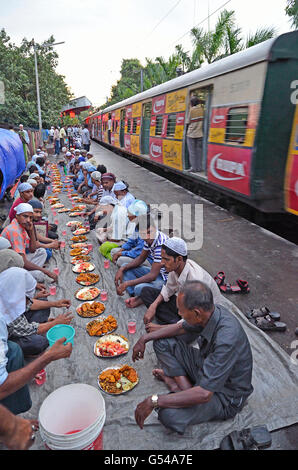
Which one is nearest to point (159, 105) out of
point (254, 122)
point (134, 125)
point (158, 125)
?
point (158, 125)

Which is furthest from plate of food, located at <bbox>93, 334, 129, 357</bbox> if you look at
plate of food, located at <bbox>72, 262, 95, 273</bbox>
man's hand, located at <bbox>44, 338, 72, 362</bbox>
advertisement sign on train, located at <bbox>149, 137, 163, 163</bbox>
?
advertisement sign on train, located at <bbox>149, 137, 163, 163</bbox>

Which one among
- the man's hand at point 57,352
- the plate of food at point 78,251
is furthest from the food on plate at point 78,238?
the man's hand at point 57,352

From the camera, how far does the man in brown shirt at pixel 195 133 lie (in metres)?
7.80

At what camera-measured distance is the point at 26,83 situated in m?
20.0

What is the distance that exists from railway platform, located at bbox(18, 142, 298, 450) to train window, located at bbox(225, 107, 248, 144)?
1852mm

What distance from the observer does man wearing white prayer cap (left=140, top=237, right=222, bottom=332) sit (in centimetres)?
272

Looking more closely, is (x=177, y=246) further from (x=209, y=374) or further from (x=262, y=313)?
(x=262, y=313)

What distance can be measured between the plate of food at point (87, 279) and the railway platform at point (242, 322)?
0.11 meters

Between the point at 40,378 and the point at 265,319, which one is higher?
the point at 265,319

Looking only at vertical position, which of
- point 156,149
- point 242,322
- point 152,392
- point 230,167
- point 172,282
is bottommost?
point 152,392

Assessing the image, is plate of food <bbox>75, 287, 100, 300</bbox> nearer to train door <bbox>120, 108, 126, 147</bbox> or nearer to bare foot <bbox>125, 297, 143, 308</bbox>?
bare foot <bbox>125, 297, 143, 308</bbox>

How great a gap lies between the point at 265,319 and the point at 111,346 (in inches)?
69.9

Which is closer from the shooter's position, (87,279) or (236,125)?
(87,279)

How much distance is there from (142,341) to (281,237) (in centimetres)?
426
